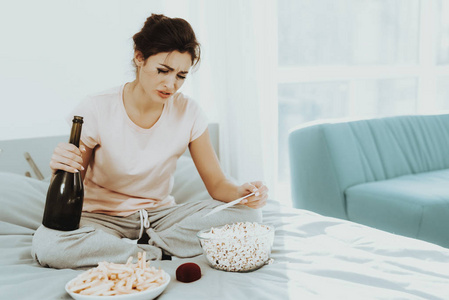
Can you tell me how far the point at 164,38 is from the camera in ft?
5.19

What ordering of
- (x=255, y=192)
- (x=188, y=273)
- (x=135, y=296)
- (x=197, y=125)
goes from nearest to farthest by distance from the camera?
(x=135, y=296), (x=188, y=273), (x=255, y=192), (x=197, y=125)

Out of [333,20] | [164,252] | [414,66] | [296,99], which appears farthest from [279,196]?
[164,252]

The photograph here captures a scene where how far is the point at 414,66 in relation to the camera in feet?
13.8

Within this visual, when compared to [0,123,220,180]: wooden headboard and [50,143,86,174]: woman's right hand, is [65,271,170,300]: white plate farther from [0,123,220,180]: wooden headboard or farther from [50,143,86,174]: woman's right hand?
[0,123,220,180]: wooden headboard

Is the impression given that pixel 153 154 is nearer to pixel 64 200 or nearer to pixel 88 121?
pixel 88 121

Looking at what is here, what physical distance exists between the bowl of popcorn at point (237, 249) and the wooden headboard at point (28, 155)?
1.33 metres

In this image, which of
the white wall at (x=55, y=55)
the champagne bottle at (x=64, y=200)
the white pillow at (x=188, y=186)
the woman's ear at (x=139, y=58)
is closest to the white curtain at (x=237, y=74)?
the white wall at (x=55, y=55)

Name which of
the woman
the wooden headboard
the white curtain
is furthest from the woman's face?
the white curtain

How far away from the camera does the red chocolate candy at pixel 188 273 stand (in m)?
1.21

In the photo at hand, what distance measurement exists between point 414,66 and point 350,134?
1.92 meters

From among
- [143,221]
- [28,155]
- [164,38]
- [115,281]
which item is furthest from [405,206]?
[28,155]

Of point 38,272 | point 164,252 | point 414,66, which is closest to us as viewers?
point 38,272

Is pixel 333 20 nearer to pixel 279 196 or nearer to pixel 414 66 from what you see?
pixel 414 66

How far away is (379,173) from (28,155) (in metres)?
1.87
